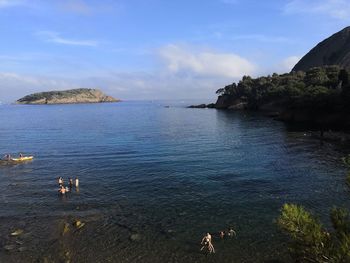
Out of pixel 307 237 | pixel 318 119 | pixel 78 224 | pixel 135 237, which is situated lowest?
pixel 135 237

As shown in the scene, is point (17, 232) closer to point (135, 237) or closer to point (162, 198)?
point (135, 237)

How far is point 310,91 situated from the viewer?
125500 mm

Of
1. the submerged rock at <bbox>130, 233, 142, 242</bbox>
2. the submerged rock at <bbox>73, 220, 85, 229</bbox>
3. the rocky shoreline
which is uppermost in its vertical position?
the rocky shoreline

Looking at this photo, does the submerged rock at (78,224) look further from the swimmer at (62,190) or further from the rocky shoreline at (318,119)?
the rocky shoreline at (318,119)

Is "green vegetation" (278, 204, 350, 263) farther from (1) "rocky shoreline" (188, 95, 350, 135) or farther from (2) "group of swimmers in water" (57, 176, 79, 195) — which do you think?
(1) "rocky shoreline" (188, 95, 350, 135)

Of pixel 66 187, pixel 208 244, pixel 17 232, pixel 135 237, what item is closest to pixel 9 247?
pixel 17 232

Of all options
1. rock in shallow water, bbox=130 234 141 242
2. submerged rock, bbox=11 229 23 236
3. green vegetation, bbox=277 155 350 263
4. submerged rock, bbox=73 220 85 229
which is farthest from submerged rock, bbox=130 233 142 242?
green vegetation, bbox=277 155 350 263

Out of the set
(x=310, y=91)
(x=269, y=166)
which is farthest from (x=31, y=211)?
(x=310, y=91)

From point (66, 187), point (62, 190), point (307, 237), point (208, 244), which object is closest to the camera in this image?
point (307, 237)

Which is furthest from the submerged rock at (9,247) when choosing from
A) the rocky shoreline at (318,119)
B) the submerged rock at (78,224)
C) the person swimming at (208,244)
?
the rocky shoreline at (318,119)

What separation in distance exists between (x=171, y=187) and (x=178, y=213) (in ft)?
32.5

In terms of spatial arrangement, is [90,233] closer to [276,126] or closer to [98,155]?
[98,155]

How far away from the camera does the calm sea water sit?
107 feet

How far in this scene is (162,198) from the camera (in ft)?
151
